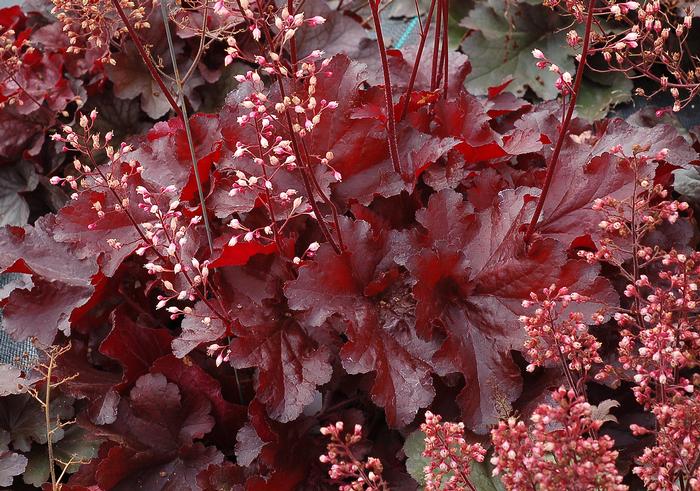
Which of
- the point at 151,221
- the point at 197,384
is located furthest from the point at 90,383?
the point at 151,221

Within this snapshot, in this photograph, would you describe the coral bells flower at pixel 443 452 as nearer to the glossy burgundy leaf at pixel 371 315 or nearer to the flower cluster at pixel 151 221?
the glossy burgundy leaf at pixel 371 315

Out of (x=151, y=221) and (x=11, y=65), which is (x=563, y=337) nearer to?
(x=151, y=221)

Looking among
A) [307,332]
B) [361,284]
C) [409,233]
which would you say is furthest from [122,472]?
[409,233]

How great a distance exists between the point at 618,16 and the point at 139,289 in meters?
1.08

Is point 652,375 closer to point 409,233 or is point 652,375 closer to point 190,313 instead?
point 409,233

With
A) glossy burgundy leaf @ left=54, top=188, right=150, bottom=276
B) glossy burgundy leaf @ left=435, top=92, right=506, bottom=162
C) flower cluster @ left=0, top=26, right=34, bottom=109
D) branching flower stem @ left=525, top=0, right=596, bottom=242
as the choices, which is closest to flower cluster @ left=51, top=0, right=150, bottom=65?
flower cluster @ left=0, top=26, right=34, bottom=109

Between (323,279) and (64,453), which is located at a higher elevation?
(323,279)

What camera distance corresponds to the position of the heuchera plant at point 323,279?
1.40m

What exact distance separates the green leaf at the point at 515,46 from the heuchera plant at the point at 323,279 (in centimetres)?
66

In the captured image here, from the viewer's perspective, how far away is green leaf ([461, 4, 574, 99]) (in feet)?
8.02

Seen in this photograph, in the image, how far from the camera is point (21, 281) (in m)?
1.84

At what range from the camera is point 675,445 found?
0.99m

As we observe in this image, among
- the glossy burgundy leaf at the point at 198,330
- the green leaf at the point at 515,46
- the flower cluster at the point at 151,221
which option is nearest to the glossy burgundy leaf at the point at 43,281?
the flower cluster at the point at 151,221

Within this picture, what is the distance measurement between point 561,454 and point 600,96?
175 centimetres
